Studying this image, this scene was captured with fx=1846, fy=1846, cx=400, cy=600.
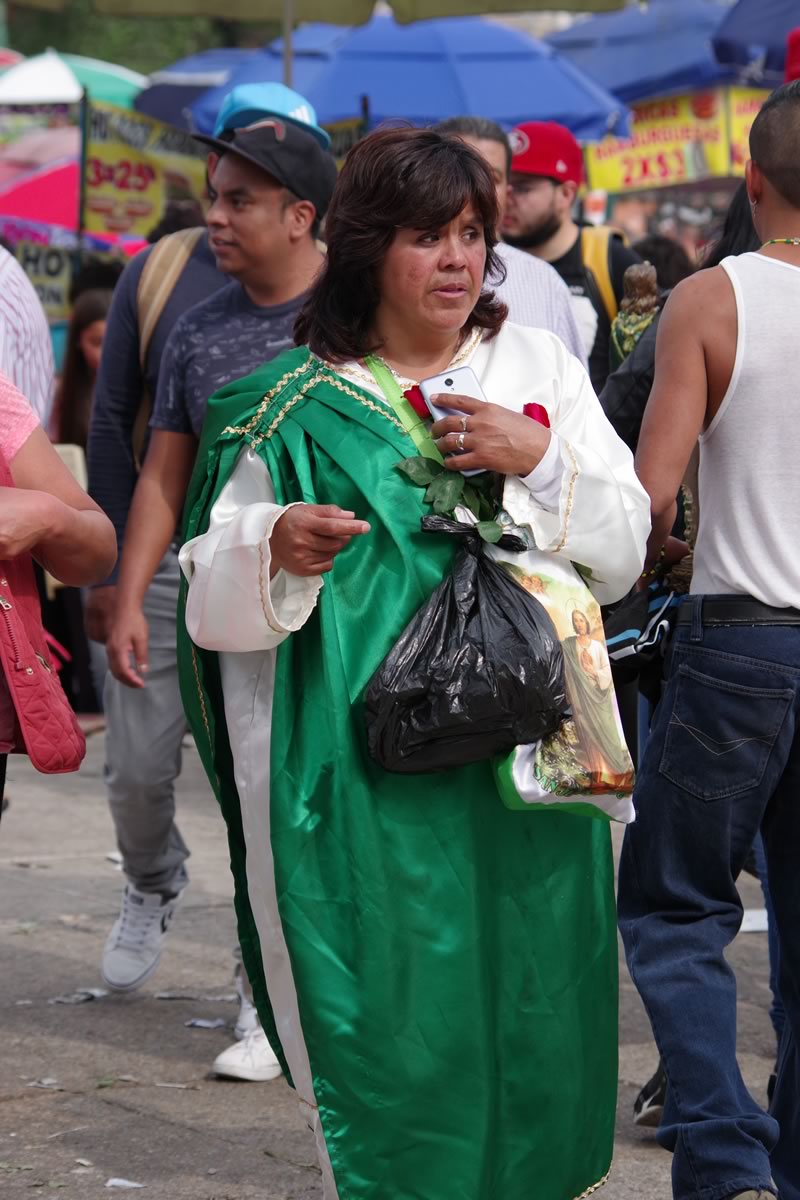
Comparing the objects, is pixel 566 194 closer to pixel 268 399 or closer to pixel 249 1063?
pixel 249 1063

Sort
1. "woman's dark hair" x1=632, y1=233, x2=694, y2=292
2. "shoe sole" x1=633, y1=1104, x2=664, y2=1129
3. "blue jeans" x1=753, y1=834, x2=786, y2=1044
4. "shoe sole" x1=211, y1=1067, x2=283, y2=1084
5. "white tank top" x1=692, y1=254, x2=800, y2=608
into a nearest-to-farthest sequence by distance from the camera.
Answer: "white tank top" x1=692, y1=254, x2=800, y2=608, "blue jeans" x1=753, y1=834, x2=786, y2=1044, "shoe sole" x1=633, y1=1104, x2=664, y2=1129, "shoe sole" x1=211, y1=1067, x2=283, y2=1084, "woman's dark hair" x1=632, y1=233, x2=694, y2=292

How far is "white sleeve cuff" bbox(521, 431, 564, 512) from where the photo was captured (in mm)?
3013

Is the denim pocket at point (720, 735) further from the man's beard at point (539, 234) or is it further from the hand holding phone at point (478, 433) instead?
the man's beard at point (539, 234)

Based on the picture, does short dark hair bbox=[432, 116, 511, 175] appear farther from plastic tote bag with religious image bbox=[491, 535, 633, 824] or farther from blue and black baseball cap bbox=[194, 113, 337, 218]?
plastic tote bag with religious image bbox=[491, 535, 633, 824]

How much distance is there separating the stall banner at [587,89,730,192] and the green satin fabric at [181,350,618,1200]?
12688 mm

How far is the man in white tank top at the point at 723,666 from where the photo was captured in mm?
3297

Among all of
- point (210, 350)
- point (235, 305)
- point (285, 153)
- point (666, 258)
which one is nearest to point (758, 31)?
point (666, 258)

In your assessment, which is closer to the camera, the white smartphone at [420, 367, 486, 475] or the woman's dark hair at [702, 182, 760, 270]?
the white smartphone at [420, 367, 486, 475]

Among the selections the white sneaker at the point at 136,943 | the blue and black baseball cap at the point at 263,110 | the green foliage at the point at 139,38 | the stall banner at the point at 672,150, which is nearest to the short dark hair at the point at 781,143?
the blue and black baseball cap at the point at 263,110

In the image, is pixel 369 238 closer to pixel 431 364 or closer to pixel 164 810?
pixel 431 364

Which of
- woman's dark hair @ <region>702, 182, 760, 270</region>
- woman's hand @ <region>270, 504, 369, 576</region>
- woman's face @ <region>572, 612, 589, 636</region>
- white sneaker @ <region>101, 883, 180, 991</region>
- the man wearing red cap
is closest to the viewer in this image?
woman's hand @ <region>270, 504, 369, 576</region>

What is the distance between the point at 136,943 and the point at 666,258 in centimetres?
383

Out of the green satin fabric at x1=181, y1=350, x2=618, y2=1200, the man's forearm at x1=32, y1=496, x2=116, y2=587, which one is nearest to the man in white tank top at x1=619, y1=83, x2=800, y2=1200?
the green satin fabric at x1=181, y1=350, x2=618, y2=1200

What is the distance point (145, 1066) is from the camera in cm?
457
